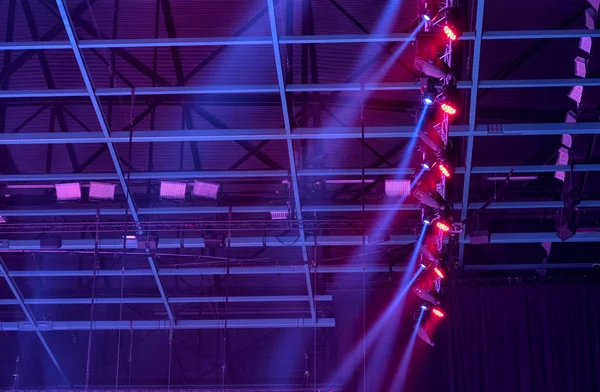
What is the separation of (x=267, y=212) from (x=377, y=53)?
3246 millimetres

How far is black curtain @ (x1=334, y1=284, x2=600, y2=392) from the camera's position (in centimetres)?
1243

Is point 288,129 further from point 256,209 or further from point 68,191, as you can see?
point 68,191

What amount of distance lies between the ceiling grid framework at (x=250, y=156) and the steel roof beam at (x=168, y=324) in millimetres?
38

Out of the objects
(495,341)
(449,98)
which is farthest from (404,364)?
(449,98)

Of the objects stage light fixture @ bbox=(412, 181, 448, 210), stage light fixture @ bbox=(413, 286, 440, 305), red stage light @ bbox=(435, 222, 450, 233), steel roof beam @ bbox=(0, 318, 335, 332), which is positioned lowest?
steel roof beam @ bbox=(0, 318, 335, 332)

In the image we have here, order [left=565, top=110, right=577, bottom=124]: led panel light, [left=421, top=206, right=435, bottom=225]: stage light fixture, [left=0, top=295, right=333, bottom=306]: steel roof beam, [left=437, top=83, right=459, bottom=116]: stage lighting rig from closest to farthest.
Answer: [left=437, top=83, right=459, bottom=116]: stage lighting rig
[left=421, top=206, right=435, bottom=225]: stage light fixture
[left=565, top=110, right=577, bottom=124]: led panel light
[left=0, top=295, right=333, bottom=306]: steel roof beam

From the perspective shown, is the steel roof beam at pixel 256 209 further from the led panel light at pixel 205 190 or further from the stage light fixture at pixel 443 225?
the stage light fixture at pixel 443 225

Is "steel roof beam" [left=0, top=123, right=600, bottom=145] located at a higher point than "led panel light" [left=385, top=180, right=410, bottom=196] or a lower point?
higher

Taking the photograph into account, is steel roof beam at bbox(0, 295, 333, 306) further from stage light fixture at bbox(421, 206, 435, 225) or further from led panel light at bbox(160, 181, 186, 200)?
stage light fixture at bbox(421, 206, 435, 225)

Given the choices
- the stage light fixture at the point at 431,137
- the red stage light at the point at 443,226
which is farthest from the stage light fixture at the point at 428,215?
the stage light fixture at the point at 431,137

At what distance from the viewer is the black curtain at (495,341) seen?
12430 millimetres

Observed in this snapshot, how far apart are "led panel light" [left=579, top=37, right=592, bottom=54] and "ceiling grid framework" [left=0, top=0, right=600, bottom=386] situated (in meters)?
0.12

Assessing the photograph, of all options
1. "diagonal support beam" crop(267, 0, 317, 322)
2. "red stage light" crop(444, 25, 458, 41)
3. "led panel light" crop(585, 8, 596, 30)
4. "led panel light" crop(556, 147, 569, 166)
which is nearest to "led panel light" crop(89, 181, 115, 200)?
"diagonal support beam" crop(267, 0, 317, 322)

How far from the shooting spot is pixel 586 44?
1002cm
